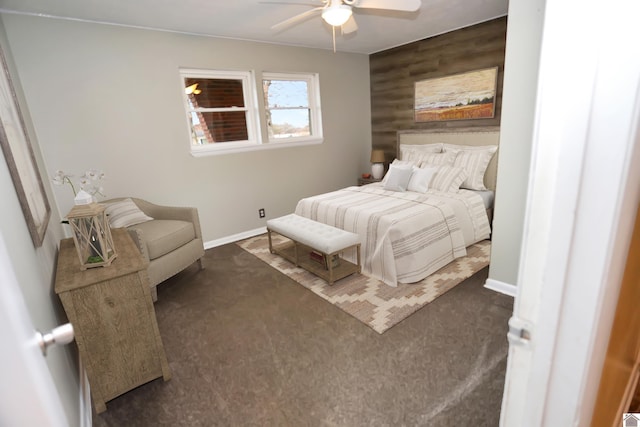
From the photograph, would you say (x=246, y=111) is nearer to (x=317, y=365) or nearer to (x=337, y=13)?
(x=337, y=13)

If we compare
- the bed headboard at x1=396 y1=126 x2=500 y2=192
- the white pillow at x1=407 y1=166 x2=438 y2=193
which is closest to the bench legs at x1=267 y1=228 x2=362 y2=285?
the white pillow at x1=407 y1=166 x2=438 y2=193

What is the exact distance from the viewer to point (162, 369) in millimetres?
1812

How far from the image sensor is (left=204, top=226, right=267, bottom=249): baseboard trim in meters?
3.89

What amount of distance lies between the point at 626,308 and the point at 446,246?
6.85 feet

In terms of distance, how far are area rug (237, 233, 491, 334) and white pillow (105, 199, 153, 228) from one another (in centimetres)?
133

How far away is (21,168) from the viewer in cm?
159

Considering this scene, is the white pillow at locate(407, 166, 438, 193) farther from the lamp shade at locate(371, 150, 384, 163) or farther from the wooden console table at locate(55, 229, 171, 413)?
the wooden console table at locate(55, 229, 171, 413)

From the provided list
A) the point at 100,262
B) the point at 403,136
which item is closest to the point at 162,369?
the point at 100,262

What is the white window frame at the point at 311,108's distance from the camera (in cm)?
423

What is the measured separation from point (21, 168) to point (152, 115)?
1.91m

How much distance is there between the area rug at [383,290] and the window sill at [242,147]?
4.98ft

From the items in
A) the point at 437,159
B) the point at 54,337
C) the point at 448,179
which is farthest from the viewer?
the point at 437,159

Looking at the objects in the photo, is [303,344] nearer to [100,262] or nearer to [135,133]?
[100,262]

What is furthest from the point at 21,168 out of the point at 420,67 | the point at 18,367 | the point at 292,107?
the point at 420,67
